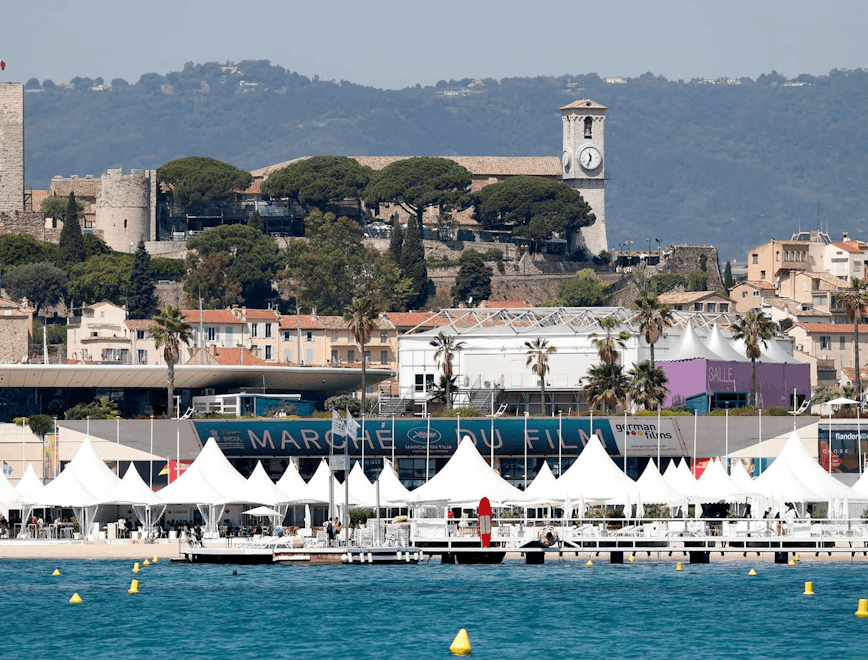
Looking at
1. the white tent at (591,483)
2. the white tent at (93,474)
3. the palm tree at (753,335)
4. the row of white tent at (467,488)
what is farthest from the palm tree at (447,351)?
the white tent at (591,483)

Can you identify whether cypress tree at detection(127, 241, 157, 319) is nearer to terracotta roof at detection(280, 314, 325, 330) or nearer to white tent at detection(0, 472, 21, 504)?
terracotta roof at detection(280, 314, 325, 330)

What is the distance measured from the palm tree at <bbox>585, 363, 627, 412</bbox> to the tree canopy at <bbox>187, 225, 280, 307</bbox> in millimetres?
75316

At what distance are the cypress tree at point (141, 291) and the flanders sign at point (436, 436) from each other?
70.7m

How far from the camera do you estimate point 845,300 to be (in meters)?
128

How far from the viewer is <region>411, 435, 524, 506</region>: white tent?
7606 cm

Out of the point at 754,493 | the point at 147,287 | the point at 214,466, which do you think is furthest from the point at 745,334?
the point at 147,287

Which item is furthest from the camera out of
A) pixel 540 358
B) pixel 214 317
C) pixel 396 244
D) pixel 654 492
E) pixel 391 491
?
pixel 396 244

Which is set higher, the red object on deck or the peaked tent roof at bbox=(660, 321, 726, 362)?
the peaked tent roof at bbox=(660, 321, 726, 362)

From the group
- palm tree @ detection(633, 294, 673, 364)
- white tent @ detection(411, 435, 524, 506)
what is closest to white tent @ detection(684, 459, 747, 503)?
white tent @ detection(411, 435, 524, 506)

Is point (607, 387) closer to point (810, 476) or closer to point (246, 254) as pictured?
point (810, 476)

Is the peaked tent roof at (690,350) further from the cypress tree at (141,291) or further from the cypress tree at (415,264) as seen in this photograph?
the cypress tree at (141,291)

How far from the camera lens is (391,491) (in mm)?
81562

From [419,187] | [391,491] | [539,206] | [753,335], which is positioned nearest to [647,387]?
[753,335]

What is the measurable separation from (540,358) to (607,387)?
301 inches
